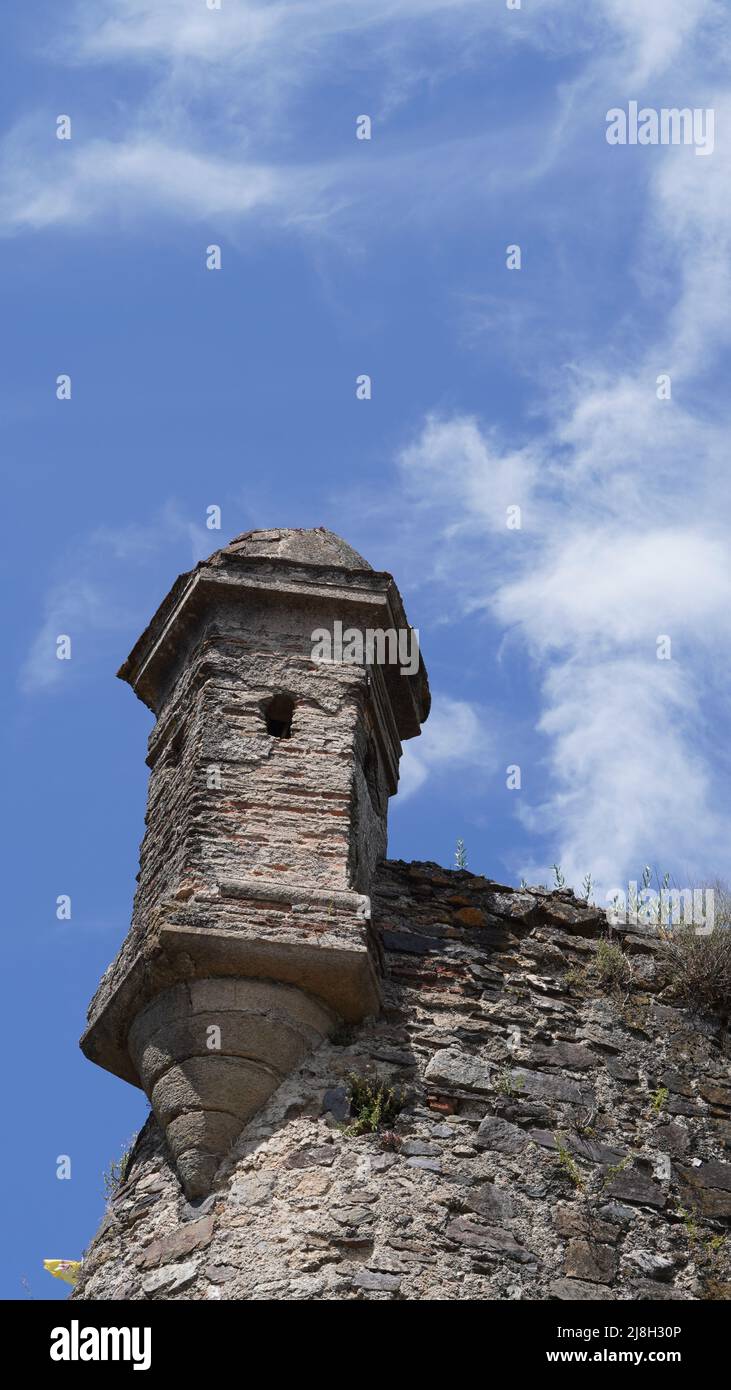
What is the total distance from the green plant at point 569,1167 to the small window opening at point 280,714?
7.14ft

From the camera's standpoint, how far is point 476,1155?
22.7ft

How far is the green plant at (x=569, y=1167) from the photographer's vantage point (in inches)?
274

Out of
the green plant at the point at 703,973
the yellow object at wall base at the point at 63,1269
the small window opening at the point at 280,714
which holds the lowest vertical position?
the yellow object at wall base at the point at 63,1269

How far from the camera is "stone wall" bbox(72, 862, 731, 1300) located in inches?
254

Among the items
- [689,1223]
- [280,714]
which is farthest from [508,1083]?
[280,714]

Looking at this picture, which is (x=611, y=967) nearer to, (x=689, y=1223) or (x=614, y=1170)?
(x=614, y=1170)

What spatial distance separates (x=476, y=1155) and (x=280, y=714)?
2163mm

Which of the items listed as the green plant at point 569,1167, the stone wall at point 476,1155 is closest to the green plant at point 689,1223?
the stone wall at point 476,1155

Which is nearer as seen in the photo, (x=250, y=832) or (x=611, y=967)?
(x=250, y=832)

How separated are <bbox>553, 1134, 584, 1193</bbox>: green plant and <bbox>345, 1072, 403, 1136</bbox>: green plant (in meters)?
0.63

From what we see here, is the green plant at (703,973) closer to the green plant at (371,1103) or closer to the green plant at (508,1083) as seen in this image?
the green plant at (508,1083)

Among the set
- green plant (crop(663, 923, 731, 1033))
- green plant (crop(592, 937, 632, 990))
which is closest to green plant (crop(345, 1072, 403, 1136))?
green plant (crop(592, 937, 632, 990))
